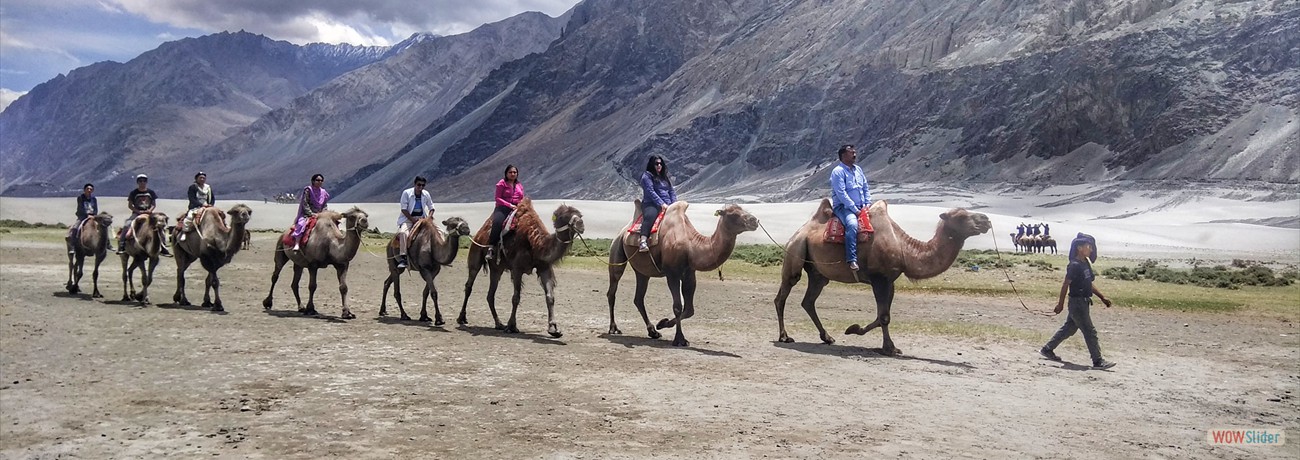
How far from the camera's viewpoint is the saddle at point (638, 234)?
14.3 meters

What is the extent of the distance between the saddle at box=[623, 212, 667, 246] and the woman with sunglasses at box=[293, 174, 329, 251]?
6.18m

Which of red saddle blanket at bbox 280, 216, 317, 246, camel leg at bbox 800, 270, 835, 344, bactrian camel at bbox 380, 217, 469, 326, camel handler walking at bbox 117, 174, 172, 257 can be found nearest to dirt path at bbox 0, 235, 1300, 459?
camel leg at bbox 800, 270, 835, 344

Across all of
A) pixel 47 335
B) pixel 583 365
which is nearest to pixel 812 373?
pixel 583 365

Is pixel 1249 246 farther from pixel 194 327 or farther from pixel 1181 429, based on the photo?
pixel 194 327

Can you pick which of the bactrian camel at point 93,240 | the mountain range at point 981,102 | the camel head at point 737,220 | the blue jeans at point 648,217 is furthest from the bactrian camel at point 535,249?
the mountain range at point 981,102

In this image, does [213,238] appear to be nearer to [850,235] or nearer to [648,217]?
[648,217]

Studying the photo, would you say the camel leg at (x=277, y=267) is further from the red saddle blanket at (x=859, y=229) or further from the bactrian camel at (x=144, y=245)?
the red saddle blanket at (x=859, y=229)

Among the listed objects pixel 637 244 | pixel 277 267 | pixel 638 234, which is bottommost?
pixel 277 267

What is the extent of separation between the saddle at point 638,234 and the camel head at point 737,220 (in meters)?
1.00

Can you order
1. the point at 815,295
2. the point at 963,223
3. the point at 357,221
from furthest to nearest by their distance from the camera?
the point at 357,221
the point at 815,295
the point at 963,223

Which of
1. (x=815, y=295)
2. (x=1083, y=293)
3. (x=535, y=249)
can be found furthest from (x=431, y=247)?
(x=1083, y=293)

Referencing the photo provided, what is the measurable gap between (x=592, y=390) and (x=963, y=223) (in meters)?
6.26

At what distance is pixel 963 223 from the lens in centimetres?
1355

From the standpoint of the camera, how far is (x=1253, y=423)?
10.1 metres
